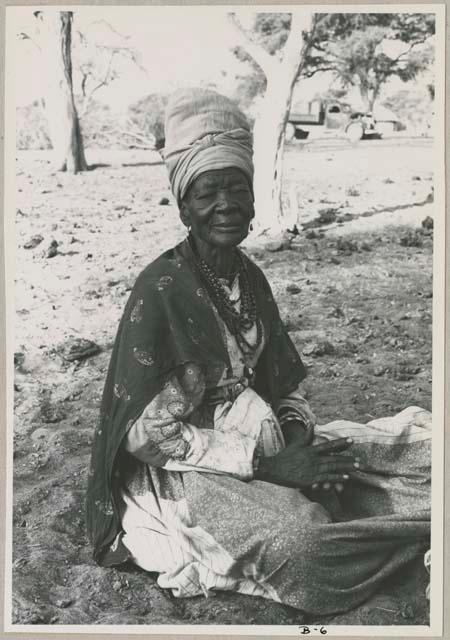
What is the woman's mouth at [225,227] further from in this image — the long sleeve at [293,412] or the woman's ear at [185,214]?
the long sleeve at [293,412]

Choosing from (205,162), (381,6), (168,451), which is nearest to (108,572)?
(168,451)

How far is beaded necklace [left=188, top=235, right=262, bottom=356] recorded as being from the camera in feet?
11.9

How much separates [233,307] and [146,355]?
0.46 metres

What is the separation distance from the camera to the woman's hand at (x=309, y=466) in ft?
11.3

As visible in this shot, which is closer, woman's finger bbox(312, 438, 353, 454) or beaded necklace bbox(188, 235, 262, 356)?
woman's finger bbox(312, 438, 353, 454)

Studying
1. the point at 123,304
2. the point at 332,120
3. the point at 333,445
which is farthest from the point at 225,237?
the point at 332,120

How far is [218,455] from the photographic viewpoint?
3400mm

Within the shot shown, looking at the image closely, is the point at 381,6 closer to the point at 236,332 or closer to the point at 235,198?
the point at 235,198

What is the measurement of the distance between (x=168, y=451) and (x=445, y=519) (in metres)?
1.28

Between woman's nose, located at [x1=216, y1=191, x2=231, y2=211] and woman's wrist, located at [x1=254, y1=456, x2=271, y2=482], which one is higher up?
woman's nose, located at [x1=216, y1=191, x2=231, y2=211]

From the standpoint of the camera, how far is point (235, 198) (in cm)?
353

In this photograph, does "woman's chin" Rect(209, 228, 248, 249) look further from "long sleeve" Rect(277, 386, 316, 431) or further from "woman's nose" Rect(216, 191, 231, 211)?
"long sleeve" Rect(277, 386, 316, 431)

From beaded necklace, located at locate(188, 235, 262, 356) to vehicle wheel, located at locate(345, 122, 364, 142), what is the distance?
57.0 inches

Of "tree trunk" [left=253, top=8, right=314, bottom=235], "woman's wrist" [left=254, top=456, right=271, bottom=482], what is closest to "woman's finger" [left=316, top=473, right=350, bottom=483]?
"woman's wrist" [left=254, top=456, right=271, bottom=482]
